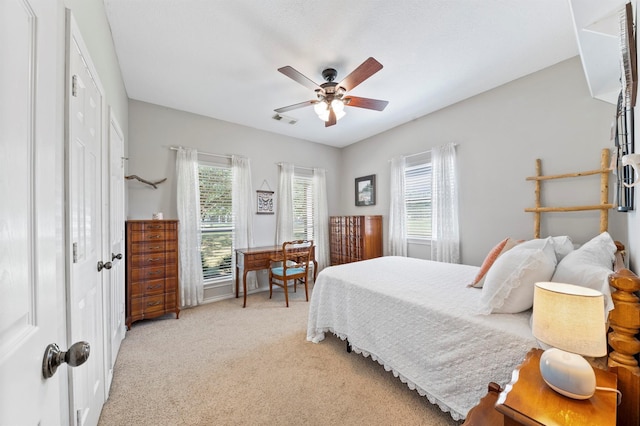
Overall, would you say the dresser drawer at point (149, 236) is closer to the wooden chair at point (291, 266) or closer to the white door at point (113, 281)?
the white door at point (113, 281)

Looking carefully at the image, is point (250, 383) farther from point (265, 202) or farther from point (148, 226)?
point (265, 202)

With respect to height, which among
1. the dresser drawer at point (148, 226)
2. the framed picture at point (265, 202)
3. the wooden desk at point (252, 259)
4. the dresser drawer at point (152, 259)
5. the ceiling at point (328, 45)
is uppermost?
the ceiling at point (328, 45)

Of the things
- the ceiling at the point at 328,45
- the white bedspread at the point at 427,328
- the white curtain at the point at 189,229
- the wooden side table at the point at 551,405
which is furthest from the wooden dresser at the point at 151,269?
the wooden side table at the point at 551,405

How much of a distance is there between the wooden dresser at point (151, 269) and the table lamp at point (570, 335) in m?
3.43

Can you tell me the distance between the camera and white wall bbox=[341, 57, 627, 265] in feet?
7.83

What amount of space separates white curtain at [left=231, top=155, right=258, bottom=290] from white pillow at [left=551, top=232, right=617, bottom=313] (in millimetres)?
3656

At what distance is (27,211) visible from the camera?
1.68 ft

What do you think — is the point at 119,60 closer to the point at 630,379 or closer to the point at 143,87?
the point at 143,87

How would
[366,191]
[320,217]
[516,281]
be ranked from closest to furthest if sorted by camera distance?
[516,281], [366,191], [320,217]

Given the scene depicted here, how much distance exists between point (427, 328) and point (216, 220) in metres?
3.26

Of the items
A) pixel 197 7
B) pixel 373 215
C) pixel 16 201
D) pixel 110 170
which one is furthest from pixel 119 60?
Result: pixel 373 215

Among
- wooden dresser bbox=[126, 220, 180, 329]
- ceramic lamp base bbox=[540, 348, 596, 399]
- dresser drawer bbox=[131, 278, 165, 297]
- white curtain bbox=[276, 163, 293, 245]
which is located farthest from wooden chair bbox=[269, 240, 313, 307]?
ceramic lamp base bbox=[540, 348, 596, 399]

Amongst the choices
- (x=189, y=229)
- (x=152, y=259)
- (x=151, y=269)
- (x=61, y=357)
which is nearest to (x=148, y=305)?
(x=151, y=269)

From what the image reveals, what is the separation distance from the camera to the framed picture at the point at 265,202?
427cm
